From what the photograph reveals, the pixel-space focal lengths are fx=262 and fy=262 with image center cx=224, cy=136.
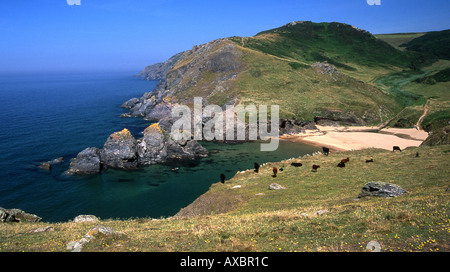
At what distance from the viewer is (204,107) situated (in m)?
114

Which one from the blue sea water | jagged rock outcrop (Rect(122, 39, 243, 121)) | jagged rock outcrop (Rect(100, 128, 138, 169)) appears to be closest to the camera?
the blue sea water

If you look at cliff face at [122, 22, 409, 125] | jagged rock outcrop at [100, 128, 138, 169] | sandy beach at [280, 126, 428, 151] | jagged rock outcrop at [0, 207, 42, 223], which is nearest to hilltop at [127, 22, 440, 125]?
cliff face at [122, 22, 409, 125]

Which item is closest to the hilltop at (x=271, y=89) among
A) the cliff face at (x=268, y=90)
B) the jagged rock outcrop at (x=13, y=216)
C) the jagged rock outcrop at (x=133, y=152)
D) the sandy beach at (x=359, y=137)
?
the cliff face at (x=268, y=90)

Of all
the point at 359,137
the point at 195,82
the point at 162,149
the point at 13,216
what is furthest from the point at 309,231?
the point at 195,82

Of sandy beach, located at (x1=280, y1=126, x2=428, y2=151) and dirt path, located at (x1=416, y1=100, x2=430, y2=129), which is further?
dirt path, located at (x1=416, y1=100, x2=430, y2=129)

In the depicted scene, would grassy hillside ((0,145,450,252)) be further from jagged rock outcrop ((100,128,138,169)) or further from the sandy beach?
the sandy beach

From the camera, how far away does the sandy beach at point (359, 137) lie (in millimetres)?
80000

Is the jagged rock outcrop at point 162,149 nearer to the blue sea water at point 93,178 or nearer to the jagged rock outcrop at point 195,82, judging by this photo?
the blue sea water at point 93,178

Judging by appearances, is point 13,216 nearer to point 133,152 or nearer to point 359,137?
point 133,152

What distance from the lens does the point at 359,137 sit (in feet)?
294

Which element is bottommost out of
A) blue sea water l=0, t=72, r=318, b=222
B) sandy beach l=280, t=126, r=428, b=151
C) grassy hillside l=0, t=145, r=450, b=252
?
blue sea water l=0, t=72, r=318, b=222

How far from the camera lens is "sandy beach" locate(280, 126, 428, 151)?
8000 cm
